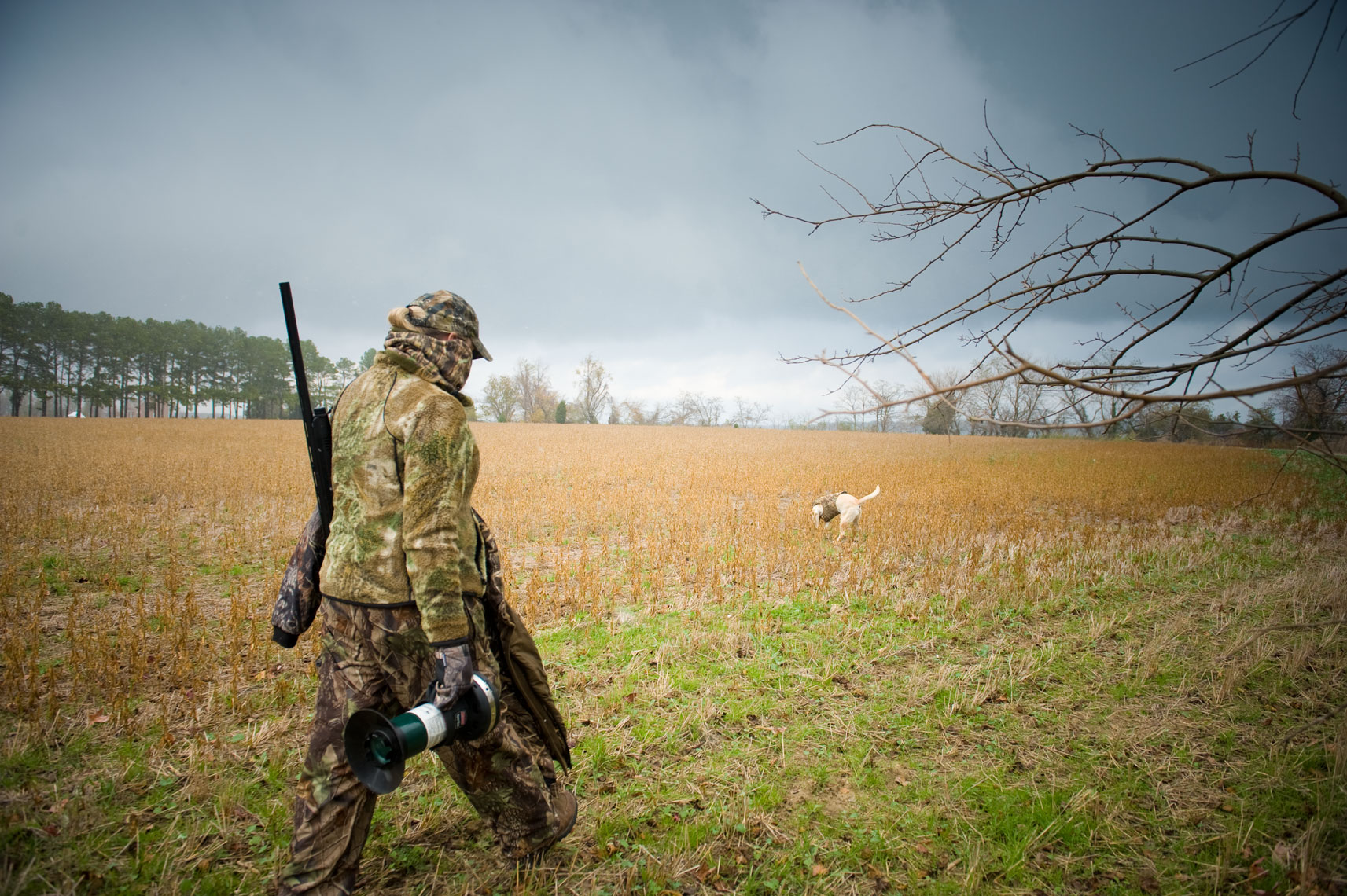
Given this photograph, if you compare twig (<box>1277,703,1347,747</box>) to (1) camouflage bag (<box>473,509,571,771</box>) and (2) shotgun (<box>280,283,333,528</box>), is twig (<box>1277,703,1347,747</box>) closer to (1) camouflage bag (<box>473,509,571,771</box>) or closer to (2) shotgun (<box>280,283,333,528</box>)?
(1) camouflage bag (<box>473,509,571,771</box>)

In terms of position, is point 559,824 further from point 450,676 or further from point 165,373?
point 165,373

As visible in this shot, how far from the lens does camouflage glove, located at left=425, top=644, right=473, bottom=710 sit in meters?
1.90

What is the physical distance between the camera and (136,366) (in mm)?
20859

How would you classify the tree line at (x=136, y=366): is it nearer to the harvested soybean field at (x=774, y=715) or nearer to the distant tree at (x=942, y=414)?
the harvested soybean field at (x=774, y=715)

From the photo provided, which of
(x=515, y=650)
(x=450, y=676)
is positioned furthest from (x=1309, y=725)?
(x=450, y=676)

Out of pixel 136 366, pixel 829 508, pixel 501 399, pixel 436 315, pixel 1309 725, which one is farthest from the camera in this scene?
pixel 501 399

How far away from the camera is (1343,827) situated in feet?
8.70

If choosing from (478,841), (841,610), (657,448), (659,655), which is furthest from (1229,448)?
(478,841)

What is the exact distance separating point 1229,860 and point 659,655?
3.52 meters

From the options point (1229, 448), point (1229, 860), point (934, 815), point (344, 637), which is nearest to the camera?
point (344, 637)

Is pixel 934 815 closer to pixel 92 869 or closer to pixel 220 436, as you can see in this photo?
pixel 92 869

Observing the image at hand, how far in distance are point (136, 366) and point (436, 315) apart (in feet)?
89.1

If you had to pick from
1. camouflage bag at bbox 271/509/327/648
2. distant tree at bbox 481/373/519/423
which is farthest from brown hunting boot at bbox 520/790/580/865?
distant tree at bbox 481/373/519/423

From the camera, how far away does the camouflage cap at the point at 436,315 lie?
7.15ft
